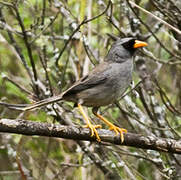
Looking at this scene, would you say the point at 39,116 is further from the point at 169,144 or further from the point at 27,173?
the point at 169,144

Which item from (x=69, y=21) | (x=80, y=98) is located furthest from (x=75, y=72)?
(x=80, y=98)

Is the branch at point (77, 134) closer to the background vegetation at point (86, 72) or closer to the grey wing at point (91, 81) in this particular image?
the background vegetation at point (86, 72)

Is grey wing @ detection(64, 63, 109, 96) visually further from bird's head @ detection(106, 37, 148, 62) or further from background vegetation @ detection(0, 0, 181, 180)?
bird's head @ detection(106, 37, 148, 62)

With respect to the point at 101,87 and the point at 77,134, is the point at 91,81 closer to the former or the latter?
the point at 101,87

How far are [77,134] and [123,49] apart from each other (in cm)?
175

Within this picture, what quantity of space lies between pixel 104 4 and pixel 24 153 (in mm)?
2698

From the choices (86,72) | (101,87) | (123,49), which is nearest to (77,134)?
(101,87)

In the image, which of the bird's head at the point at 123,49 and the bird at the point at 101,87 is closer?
the bird at the point at 101,87

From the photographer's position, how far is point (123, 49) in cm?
548

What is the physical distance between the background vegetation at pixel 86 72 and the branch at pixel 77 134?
13.2 inches

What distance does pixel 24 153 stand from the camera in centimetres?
670

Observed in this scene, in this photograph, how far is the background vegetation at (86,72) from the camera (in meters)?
5.08

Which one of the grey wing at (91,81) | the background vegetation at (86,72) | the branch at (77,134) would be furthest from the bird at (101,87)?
the branch at (77,134)

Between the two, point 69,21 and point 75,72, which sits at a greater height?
point 69,21
